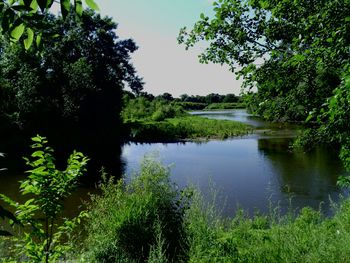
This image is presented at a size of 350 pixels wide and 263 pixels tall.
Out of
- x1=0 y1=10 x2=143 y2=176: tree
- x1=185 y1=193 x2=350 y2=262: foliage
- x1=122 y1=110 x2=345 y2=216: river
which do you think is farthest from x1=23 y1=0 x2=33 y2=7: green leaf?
x1=0 y1=10 x2=143 y2=176: tree

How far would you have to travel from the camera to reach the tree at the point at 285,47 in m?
3.67

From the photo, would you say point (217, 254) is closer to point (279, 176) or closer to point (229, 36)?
point (229, 36)

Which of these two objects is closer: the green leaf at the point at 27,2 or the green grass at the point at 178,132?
the green leaf at the point at 27,2

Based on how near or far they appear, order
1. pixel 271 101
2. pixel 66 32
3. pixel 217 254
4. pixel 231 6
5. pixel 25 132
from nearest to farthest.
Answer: pixel 217 254, pixel 271 101, pixel 231 6, pixel 25 132, pixel 66 32

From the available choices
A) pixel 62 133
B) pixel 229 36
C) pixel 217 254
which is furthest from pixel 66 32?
pixel 217 254

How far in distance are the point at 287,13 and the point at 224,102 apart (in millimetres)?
122631

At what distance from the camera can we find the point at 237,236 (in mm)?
6367

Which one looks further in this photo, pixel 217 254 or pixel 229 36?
pixel 229 36

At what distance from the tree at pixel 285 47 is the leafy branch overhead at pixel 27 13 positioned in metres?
2.50

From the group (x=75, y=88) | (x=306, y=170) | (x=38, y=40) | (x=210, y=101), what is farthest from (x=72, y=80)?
(x=210, y=101)

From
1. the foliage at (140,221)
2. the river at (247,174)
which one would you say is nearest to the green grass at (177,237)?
the foliage at (140,221)

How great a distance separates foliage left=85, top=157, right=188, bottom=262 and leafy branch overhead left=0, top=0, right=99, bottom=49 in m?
4.46

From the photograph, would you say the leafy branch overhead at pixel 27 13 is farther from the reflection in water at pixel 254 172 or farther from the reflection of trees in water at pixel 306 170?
the reflection of trees in water at pixel 306 170

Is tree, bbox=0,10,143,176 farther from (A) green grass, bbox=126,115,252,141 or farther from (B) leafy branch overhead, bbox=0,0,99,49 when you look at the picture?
(B) leafy branch overhead, bbox=0,0,99,49
